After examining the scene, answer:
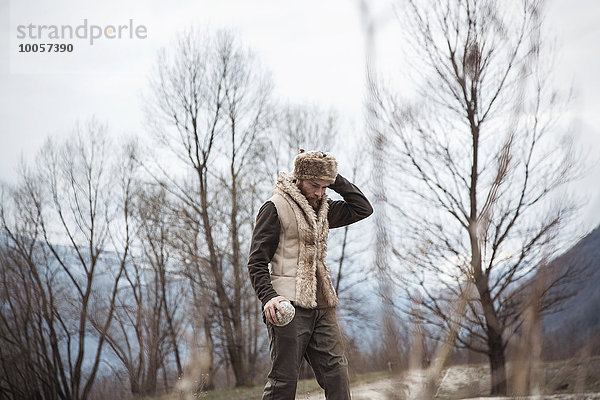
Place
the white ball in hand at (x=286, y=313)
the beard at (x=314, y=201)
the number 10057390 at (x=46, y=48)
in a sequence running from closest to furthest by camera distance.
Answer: the white ball in hand at (x=286, y=313)
the beard at (x=314, y=201)
the number 10057390 at (x=46, y=48)

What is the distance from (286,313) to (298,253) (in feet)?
0.91

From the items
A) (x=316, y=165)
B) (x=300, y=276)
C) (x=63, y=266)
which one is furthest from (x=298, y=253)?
(x=63, y=266)

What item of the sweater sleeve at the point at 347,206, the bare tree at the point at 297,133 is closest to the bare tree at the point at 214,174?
the bare tree at the point at 297,133

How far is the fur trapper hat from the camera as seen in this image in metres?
2.22

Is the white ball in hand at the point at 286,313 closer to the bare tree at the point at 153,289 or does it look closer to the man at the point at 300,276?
the man at the point at 300,276

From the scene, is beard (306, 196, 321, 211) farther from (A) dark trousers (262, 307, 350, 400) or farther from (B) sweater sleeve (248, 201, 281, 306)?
(A) dark trousers (262, 307, 350, 400)

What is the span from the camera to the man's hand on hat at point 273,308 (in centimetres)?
205

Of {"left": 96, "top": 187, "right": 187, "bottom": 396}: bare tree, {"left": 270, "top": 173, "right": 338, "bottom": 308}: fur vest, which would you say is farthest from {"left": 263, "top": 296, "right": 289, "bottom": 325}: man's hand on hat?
{"left": 96, "top": 187, "right": 187, "bottom": 396}: bare tree

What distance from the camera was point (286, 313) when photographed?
2.05 m

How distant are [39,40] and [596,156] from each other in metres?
8.67

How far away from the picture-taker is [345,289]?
1149cm

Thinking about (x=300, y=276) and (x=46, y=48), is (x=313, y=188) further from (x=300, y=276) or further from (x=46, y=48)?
(x=46, y=48)

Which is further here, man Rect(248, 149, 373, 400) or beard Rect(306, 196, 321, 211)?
beard Rect(306, 196, 321, 211)

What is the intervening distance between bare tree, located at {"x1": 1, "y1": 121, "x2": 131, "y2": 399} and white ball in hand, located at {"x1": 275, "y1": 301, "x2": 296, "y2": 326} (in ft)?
23.0
